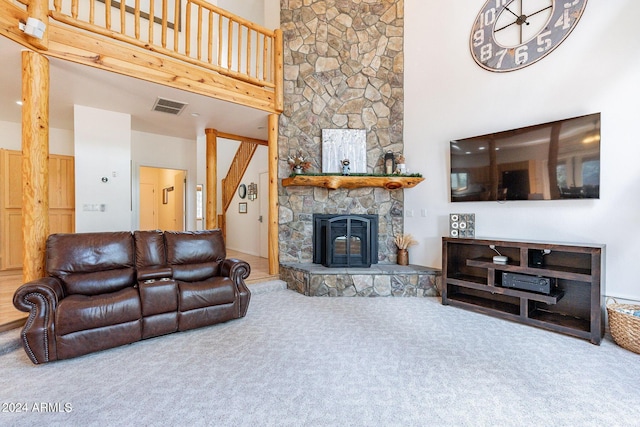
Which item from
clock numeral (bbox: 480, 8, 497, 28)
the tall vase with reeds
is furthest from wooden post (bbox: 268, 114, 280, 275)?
clock numeral (bbox: 480, 8, 497, 28)

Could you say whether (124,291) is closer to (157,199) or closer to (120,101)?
(120,101)

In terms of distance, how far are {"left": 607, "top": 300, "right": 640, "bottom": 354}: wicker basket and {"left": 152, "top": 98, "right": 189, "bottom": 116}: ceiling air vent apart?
5.22m

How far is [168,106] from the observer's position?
4.27 meters

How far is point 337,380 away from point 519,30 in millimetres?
4163

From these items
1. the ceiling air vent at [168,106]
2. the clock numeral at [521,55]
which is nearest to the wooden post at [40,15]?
the ceiling air vent at [168,106]

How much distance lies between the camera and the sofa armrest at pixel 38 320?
2107 mm

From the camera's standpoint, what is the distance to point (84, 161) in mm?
4207

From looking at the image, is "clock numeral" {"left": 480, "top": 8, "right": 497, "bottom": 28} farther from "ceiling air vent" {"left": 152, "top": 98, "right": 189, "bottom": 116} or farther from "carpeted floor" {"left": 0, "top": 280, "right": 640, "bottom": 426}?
"ceiling air vent" {"left": 152, "top": 98, "right": 189, "bottom": 116}

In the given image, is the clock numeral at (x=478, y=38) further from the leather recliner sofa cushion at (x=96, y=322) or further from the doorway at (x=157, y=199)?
the doorway at (x=157, y=199)

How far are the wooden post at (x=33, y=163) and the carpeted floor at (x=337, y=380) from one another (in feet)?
2.99

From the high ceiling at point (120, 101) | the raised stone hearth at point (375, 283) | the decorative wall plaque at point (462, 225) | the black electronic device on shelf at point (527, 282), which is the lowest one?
the raised stone hearth at point (375, 283)

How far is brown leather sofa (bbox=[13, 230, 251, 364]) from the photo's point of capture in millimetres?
2180

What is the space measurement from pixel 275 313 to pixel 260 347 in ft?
2.77

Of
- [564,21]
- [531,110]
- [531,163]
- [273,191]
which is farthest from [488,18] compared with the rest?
[273,191]
